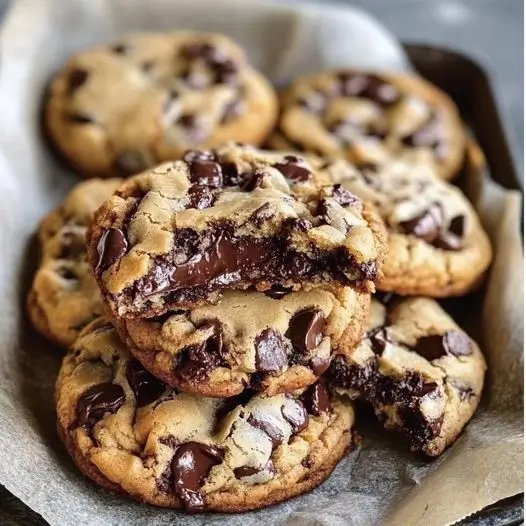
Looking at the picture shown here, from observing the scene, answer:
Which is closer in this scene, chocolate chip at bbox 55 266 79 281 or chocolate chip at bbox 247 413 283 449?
chocolate chip at bbox 247 413 283 449

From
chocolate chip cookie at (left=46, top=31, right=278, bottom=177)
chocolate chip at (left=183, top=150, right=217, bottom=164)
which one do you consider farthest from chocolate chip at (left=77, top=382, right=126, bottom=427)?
chocolate chip cookie at (left=46, top=31, right=278, bottom=177)

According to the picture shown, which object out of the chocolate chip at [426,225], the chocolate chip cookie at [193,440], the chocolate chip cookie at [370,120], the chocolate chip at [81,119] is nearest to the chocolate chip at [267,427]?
the chocolate chip cookie at [193,440]

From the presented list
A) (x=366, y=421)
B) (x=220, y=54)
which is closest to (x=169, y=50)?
(x=220, y=54)

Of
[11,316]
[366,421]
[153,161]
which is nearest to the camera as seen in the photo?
[366,421]

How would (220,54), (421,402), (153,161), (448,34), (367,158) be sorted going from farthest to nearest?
(448,34) < (220,54) < (153,161) < (367,158) < (421,402)

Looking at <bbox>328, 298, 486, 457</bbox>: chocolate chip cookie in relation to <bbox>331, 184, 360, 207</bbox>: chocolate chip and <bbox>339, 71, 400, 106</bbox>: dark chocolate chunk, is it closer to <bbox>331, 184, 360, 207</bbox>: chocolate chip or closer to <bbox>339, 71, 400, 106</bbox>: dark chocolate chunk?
<bbox>331, 184, 360, 207</bbox>: chocolate chip

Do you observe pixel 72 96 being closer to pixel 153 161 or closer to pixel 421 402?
pixel 153 161

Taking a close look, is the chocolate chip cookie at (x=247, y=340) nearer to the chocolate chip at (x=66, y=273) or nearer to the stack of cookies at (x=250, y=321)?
the stack of cookies at (x=250, y=321)
